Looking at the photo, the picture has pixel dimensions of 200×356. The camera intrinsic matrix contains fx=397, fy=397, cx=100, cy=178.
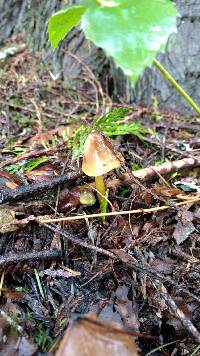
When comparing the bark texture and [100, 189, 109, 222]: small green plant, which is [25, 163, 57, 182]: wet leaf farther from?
the bark texture

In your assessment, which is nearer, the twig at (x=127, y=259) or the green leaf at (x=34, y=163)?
the twig at (x=127, y=259)

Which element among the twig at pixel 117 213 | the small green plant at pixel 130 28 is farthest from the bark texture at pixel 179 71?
the small green plant at pixel 130 28

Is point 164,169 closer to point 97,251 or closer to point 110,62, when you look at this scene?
point 97,251

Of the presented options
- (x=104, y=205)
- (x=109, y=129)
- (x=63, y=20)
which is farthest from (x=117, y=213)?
(x=63, y=20)

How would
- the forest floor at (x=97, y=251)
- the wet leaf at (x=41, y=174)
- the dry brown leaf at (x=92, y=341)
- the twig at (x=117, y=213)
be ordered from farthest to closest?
the wet leaf at (x=41, y=174) < the twig at (x=117, y=213) < the forest floor at (x=97, y=251) < the dry brown leaf at (x=92, y=341)

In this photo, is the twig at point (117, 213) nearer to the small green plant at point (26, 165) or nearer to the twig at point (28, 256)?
the twig at point (28, 256)

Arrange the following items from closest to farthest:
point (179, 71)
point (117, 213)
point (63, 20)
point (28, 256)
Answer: point (63, 20), point (28, 256), point (117, 213), point (179, 71)

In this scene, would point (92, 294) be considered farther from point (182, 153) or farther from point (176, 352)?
point (182, 153)

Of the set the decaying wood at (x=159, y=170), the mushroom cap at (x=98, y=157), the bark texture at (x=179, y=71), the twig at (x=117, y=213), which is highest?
the bark texture at (x=179, y=71)
